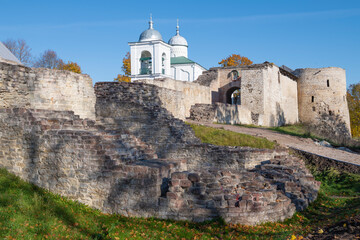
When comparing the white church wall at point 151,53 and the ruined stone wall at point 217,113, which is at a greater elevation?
the white church wall at point 151,53

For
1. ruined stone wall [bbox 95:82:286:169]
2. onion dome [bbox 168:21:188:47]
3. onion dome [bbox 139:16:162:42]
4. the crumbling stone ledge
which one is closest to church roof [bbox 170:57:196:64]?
onion dome [bbox 168:21:188:47]

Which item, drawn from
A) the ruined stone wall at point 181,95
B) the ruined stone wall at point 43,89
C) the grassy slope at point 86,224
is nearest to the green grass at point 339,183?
the grassy slope at point 86,224

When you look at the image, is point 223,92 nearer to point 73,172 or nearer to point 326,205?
point 326,205

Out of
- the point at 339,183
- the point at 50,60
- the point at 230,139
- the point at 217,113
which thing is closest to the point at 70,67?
the point at 50,60

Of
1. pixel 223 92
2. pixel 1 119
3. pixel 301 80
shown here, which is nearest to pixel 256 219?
pixel 1 119

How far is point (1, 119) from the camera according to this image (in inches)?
369

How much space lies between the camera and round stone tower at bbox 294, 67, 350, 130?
114 feet

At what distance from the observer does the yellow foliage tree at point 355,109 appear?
1731 inches

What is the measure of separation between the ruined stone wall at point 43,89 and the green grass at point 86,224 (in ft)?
11.7

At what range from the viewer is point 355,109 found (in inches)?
1756

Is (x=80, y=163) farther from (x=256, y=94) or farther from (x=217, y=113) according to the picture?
(x=256, y=94)

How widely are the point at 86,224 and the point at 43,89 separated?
6.63m

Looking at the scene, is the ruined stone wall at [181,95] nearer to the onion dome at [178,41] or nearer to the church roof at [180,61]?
the church roof at [180,61]

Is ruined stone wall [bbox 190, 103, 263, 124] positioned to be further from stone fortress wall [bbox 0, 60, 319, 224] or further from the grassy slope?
the grassy slope
